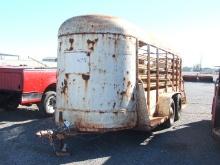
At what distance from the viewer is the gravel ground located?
727 cm

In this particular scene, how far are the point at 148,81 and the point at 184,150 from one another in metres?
1.68

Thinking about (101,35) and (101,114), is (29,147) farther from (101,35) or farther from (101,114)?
(101,35)

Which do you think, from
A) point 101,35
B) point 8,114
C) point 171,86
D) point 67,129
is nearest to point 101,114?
point 67,129

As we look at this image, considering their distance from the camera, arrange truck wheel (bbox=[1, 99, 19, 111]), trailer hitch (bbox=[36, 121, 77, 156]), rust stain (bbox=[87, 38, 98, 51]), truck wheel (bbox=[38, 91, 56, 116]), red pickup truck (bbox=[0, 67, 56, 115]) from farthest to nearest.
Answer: truck wheel (bbox=[1, 99, 19, 111]), truck wheel (bbox=[38, 91, 56, 116]), red pickup truck (bbox=[0, 67, 56, 115]), rust stain (bbox=[87, 38, 98, 51]), trailer hitch (bbox=[36, 121, 77, 156])

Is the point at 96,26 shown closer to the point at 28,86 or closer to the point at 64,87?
the point at 64,87

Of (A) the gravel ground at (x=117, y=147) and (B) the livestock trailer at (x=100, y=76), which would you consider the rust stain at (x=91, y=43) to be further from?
(A) the gravel ground at (x=117, y=147)

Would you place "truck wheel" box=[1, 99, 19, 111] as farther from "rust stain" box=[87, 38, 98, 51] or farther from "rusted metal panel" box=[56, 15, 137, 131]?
"rust stain" box=[87, 38, 98, 51]

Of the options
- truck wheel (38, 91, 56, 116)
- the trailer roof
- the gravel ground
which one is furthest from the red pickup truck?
the trailer roof

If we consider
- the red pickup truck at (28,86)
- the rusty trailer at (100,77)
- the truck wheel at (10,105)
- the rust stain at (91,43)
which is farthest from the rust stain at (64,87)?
the truck wheel at (10,105)

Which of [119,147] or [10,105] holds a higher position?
[10,105]

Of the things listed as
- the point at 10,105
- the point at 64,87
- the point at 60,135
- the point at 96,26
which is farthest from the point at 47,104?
the point at 96,26

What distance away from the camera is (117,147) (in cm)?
829

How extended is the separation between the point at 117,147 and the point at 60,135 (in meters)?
1.38

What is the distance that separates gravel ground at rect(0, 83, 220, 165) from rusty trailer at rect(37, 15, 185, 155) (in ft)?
1.68
